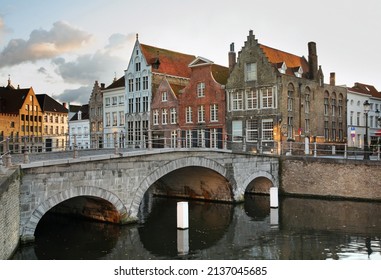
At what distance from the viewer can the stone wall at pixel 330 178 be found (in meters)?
23.5

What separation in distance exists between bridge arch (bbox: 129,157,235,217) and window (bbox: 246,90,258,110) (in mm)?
10106

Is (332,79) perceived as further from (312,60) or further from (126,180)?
(126,180)

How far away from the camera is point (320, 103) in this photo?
1367 inches

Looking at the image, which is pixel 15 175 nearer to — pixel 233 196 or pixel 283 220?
pixel 283 220

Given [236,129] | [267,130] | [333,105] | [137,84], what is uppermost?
[137,84]

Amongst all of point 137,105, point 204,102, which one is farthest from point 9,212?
point 137,105

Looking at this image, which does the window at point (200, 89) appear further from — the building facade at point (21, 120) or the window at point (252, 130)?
the building facade at point (21, 120)

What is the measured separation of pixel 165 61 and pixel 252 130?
39.1 feet

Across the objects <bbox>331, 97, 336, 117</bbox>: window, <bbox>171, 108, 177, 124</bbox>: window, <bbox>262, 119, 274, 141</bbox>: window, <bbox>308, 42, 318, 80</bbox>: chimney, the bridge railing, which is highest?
<bbox>308, 42, 318, 80</bbox>: chimney

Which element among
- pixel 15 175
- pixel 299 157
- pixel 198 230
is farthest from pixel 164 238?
pixel 299 157

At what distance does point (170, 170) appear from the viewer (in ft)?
64.3

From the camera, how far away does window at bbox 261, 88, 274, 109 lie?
3144 centimetres

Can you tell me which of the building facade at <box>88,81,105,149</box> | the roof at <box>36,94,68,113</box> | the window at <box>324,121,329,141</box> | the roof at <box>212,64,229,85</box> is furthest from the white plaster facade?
the window at <box>324,121,329,141</box>

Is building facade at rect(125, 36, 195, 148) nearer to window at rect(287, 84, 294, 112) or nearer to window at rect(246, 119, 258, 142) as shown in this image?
window at rect(246, 119, 258, 142)
